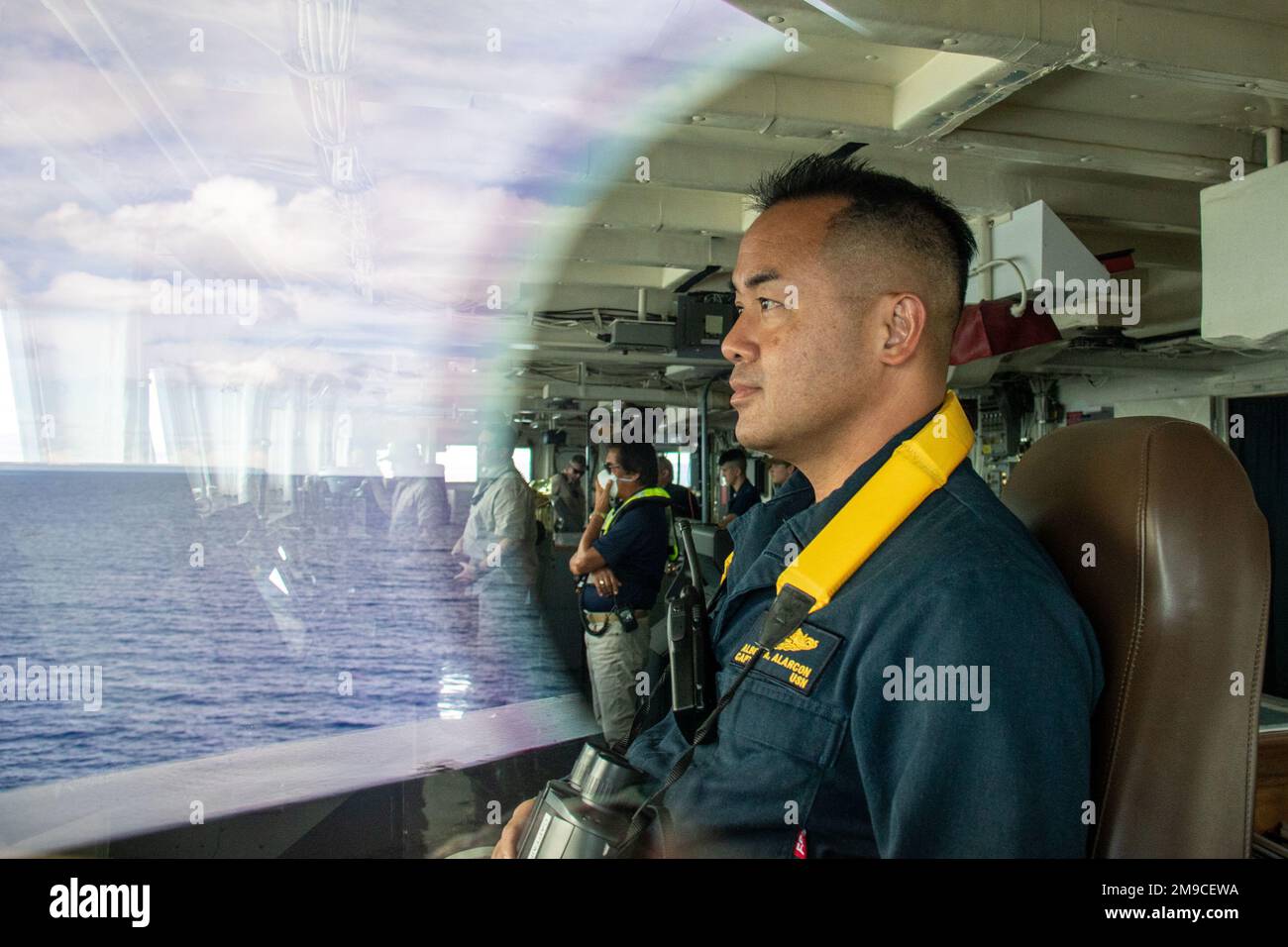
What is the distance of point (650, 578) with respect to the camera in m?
4.27

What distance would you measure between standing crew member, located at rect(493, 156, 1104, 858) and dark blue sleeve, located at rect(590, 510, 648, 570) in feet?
8.49

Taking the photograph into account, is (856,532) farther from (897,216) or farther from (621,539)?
(621,539)

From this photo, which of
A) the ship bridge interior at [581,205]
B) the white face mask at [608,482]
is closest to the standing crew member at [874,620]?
the ship bridge interior at [581,205]

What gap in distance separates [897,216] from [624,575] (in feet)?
9.92

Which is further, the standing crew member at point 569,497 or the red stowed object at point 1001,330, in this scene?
the standing crew member at point 569,497

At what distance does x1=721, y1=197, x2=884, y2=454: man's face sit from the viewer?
4.28 ft

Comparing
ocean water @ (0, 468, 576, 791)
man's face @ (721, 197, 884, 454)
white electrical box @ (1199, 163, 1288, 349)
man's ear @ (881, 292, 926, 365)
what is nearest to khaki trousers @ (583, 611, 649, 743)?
ocean water @ (0, 468, 576, 791)

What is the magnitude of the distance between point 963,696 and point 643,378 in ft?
33.4

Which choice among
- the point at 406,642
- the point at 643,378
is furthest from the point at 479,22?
the point at 406,642

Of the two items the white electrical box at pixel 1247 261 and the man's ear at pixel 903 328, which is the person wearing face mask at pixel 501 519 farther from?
the man's ear at pixel 903 328

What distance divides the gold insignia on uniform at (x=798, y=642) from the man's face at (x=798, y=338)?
0.32 meters

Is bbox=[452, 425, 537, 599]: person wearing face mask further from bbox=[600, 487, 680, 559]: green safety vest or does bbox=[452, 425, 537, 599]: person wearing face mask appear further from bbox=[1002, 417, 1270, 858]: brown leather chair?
bbox=[1002, 417, 1270, 858]: brown leather chair

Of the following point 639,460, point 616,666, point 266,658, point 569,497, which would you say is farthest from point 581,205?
Result: point 266,658

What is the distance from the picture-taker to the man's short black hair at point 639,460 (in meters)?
4.20
